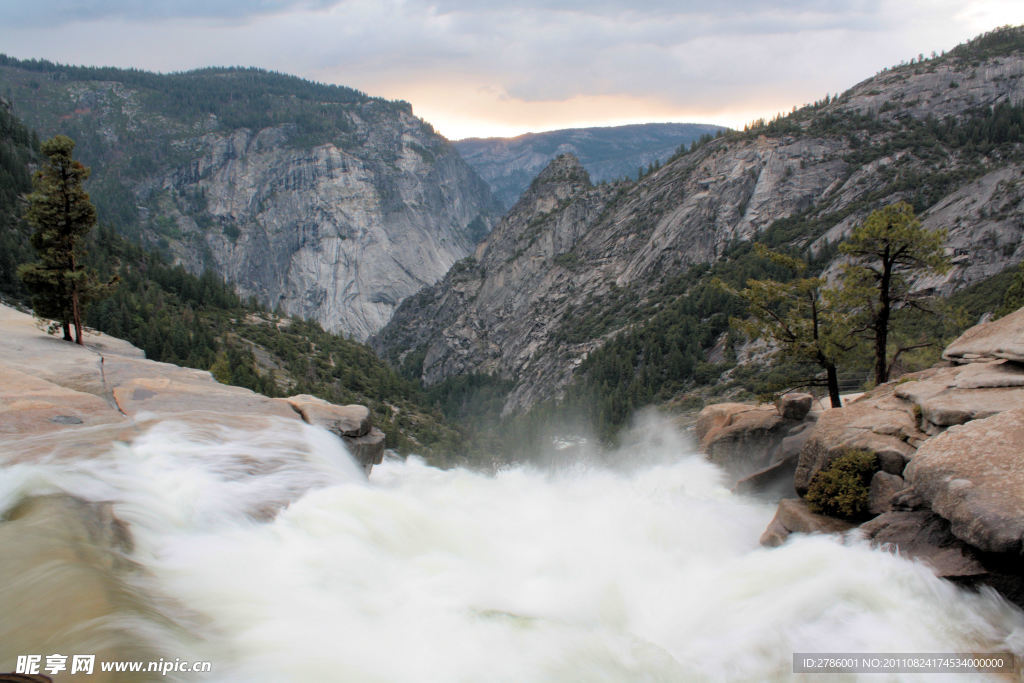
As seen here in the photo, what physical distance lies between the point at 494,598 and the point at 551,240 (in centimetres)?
16323

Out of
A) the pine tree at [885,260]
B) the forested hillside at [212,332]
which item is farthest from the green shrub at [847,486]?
the forested hillside at [212,332]

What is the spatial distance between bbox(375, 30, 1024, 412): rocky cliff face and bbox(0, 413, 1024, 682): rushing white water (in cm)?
6641

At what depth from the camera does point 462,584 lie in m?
14.8

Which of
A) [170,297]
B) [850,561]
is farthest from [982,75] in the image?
[170,297]

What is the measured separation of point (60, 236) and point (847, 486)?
35.0 meters

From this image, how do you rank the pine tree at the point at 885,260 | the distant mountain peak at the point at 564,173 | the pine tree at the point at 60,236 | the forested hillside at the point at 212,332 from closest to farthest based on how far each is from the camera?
the pine tree at the point at 885,260, the pine tree at the point at 60,236, the forested hillside at the point at 212,332, the distant mountain peak at the point at 564,173

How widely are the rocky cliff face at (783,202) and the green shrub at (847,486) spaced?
207ft

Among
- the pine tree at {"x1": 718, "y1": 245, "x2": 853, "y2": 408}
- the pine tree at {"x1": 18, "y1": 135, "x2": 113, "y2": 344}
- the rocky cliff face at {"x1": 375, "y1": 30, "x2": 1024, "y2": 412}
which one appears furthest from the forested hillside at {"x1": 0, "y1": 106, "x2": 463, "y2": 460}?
the rocky cliff face at {"x1": 375, "y1": 30, "x2": 1024, "y2": 412}

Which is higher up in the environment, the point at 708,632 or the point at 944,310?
the point at 944,310

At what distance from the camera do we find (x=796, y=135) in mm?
122625

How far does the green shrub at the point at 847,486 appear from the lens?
15805mm

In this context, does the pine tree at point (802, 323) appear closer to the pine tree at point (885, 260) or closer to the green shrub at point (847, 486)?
the pine tree at point (885, 260)

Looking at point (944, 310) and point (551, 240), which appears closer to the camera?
point (944, 310)

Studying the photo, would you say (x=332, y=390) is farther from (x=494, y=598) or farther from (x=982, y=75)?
(x=982, y=75)
